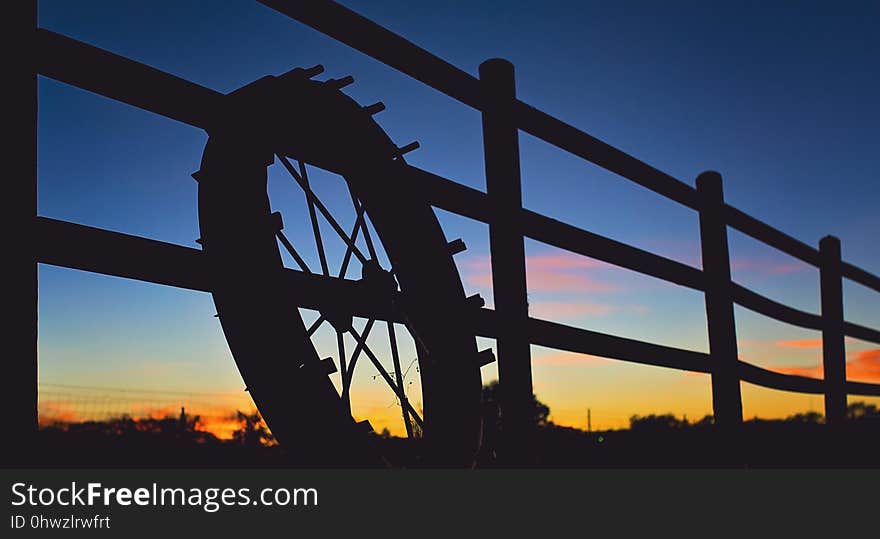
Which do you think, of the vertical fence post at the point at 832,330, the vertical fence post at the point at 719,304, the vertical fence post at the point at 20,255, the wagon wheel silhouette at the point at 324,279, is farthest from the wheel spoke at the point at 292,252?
the vertical fence post at the point at 832,330

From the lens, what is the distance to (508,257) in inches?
202

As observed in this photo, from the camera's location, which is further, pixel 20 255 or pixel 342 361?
pixel 342 361

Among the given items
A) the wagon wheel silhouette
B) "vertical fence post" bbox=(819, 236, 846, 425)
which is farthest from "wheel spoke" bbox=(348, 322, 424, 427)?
"vertical fence post" bbox=(819, 236, 846, 425)

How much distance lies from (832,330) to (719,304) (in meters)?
3.52

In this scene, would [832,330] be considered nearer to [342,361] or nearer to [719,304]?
[719,304]

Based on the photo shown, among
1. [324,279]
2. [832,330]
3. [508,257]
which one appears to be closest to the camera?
[324,279]

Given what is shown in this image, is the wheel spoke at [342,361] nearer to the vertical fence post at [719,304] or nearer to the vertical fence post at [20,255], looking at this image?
the vertical fence post at [20,255]

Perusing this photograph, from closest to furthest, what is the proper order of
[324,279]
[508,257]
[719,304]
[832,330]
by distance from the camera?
[324,279] → [508,257] → [719,304] → [832,330]

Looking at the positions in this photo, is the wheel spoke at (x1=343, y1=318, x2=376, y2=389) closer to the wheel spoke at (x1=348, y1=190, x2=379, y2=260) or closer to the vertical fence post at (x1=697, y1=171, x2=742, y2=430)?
the wheel spoke at (x1=348, y1=190, x2=379, y2=260)

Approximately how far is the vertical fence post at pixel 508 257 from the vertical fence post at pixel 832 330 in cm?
623

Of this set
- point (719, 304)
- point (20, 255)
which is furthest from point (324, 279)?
point (719, 304)

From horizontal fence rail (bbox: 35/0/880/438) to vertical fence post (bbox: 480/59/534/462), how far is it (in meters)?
0.07

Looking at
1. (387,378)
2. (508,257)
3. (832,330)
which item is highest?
(832,330)

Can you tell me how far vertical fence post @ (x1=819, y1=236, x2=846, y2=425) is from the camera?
990 centimetres
